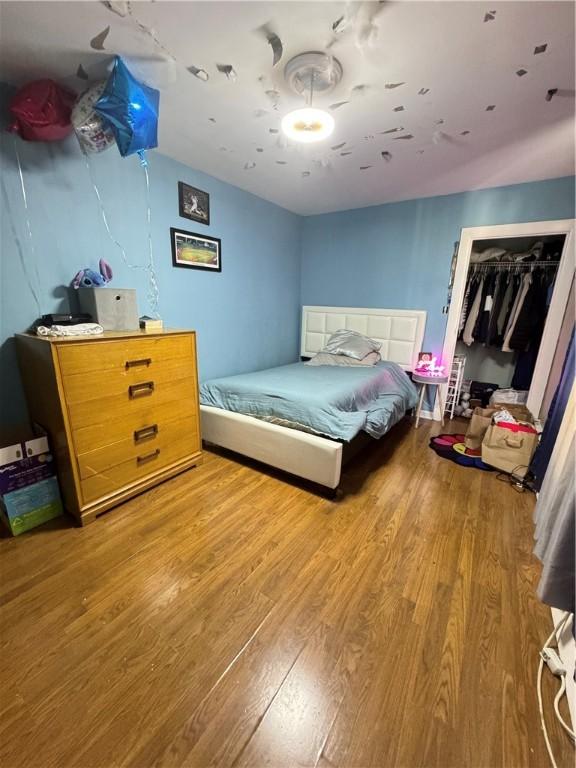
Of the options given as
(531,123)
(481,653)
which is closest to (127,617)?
(481,653)

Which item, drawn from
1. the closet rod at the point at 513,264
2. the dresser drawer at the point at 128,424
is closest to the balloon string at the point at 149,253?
the dresser drawer at the point at 128,424

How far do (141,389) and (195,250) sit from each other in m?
1.40

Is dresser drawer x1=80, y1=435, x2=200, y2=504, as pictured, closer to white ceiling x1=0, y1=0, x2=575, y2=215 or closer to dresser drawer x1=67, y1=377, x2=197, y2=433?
dresser drawer x1=67, y1=377, x2=197, y2=433

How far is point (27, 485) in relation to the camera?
1600 mm

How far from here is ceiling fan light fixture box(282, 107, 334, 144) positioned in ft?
4.70

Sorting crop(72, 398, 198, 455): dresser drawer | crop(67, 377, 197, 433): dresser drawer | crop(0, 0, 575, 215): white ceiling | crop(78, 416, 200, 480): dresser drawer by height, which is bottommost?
crop(78, 416, 200, 480): dresser drawer

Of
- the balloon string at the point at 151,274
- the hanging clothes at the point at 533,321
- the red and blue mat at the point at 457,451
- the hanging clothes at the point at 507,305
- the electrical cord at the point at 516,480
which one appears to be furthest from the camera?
the hanging clothes at the point at 507,305

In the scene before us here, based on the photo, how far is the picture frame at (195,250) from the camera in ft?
8.00

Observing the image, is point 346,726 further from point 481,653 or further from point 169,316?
point 169,316

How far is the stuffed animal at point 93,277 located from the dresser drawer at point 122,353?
491 mm

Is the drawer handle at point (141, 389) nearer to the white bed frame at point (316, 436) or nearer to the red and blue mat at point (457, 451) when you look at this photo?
the white bed frame at point (316, 436)

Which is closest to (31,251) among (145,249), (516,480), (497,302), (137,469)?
(145,249)

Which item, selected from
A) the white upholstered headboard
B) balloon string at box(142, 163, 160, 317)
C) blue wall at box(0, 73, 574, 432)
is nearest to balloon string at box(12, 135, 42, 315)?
blue wall at box(0, 73, 574, 432)

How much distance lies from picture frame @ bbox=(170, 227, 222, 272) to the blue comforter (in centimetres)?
103
